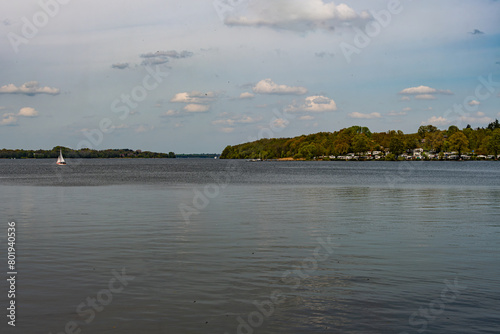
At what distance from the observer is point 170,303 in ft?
50.4

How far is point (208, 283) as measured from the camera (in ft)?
58.2

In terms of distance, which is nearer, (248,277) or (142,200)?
(248,277)

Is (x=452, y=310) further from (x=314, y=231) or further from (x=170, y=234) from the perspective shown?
(x=170, y=234)

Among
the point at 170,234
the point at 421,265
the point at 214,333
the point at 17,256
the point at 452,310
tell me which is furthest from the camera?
the point at 170,234

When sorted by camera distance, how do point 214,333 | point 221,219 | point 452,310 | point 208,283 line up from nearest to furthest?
point 214,333 → point 452,310 → point 208,283 → point 221,219

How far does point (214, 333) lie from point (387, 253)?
12702mm

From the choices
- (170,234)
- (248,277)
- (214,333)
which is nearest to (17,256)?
(170,234)

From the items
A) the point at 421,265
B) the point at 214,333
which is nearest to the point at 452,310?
the point at 421,265

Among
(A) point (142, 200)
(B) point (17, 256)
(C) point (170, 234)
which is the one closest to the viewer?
(B) point (17, 256)

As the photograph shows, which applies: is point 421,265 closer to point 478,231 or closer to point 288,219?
point 478,231

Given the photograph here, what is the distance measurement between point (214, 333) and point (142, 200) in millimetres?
40916

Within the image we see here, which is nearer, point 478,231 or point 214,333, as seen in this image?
point 214,333

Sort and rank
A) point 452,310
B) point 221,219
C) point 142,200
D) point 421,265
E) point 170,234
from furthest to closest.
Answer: point 142,200 < point 221,219 < point 170,234 < point 421,265 < point 452,310

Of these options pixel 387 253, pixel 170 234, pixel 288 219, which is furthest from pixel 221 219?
pixel 387 253
